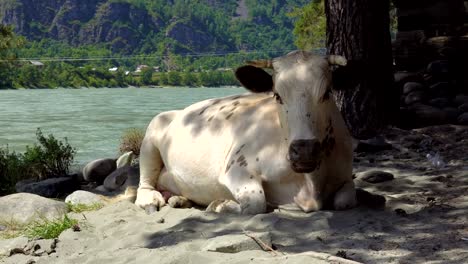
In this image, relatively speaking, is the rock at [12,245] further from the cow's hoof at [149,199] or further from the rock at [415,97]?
the rock at [415,97]

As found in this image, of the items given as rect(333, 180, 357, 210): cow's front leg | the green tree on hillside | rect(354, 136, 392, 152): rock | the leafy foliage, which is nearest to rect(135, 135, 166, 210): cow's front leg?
rect(333, 180, 357, 210): cow's front leg

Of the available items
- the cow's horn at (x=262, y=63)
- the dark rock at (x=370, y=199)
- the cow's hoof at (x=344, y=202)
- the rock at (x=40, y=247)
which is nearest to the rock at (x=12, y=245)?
the rock at (x=40, y=247)

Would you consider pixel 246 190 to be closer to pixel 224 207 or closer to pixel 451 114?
pixel 224 207

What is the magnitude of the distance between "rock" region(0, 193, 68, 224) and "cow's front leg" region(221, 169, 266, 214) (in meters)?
2.27

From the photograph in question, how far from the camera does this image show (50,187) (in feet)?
30.6

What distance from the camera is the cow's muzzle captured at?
4.66m

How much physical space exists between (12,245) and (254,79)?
2480 millimetres

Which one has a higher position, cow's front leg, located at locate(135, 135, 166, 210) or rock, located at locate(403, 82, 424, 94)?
cow's front leg, located at locate(135, 135, 166, 210)

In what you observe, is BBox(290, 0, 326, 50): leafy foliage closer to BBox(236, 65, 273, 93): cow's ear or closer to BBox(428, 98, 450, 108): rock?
BBox(428, 98, 450, 108): rock

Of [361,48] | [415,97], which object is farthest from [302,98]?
[415,97]

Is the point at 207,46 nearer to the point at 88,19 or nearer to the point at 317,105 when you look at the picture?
the point at 88,19

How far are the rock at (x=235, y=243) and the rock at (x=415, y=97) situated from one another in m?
9.51

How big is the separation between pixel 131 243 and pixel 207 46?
595 ft

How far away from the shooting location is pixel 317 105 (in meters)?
4.97
